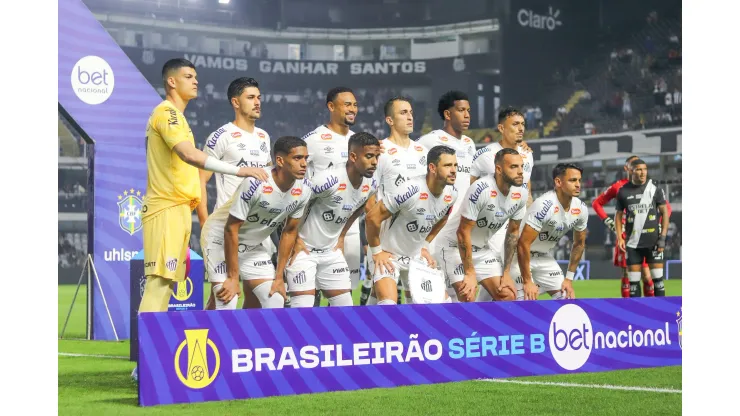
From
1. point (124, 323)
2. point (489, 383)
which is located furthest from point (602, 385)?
point (124, 323)

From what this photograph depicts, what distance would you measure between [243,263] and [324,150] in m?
1.40

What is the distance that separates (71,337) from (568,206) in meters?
6.40

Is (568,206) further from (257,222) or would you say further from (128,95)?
(128,95)

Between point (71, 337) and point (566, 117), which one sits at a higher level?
point (566, 117)

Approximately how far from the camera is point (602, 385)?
6832 millimetres

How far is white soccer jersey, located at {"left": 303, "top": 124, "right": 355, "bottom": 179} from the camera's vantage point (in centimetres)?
799

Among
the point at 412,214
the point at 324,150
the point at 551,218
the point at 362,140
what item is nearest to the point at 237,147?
the point at 324,150

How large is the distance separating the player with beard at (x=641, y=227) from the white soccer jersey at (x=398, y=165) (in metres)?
4.04

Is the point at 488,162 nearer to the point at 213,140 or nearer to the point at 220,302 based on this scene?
the point at 213,140

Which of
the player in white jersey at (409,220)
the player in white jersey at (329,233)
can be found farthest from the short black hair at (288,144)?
the player in white jersey at (409,220)

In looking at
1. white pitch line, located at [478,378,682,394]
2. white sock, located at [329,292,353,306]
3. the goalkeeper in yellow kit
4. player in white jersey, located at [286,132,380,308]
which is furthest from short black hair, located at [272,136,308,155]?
white pitch line, located at [478,378,682,394]

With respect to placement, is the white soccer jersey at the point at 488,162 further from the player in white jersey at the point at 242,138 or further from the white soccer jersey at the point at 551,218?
the player in white jersey at the point at 242,138

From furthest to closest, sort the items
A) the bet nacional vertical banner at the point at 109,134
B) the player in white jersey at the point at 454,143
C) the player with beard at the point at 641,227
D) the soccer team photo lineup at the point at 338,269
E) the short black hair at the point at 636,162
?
1. the player with beard at the point at 641,227
2. the short black hair at the point at 636,162
3. the bet nacional vertical banner at the point at 109,134
4. the player in white jersey at the point at 454,143
5. the soccer team photo lineup at the point at 338,269

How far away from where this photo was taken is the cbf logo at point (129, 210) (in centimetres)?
1111
